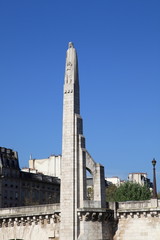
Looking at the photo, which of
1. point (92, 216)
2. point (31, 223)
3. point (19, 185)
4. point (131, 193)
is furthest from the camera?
point (19, 185)

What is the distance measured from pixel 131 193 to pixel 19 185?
32.4 metres

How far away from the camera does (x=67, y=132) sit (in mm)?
43031

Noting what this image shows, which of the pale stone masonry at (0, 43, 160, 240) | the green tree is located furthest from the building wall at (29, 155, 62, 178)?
the pale stone masonry at (0, 43, 160, 240)

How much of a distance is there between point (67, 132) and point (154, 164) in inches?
318

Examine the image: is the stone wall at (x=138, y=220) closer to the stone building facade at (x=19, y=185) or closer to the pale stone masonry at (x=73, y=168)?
the pale stone masonry at (x=73, y=168)

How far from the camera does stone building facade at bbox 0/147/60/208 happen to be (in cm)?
9156

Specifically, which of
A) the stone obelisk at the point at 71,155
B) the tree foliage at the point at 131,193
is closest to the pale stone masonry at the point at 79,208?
the stone obelisk at the point at 71,155

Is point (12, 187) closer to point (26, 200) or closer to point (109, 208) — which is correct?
point (26, 200)

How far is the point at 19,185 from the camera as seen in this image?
9538cm

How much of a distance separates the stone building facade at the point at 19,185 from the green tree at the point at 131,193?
22.8 meters

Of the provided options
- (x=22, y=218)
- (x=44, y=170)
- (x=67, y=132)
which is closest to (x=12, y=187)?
(x=44, y=170)

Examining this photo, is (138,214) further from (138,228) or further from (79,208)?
(79,208)

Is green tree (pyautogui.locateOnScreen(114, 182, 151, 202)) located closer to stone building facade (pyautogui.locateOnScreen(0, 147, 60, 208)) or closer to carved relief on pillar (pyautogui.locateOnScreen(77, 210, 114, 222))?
stone building facade (pyautogui.locateOnScreen(0, 147, 60, 208))

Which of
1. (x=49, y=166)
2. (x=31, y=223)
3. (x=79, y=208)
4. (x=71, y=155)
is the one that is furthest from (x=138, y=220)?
(x=49, y=166)
